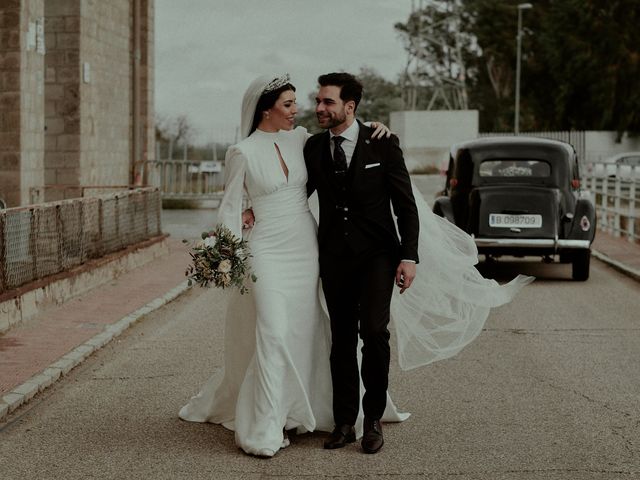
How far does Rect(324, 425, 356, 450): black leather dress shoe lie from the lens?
674cm

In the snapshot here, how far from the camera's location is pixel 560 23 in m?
75.4

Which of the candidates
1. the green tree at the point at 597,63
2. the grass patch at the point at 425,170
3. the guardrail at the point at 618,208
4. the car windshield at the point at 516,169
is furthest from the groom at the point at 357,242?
the green tree at the point at 597,63

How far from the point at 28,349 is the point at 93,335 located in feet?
3.24

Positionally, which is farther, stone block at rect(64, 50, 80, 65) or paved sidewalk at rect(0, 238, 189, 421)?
stone block at rect(64, 50, 80, 65)

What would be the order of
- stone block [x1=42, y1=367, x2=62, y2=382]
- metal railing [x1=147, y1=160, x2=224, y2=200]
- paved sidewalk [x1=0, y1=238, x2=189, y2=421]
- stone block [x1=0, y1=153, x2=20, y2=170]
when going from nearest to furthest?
paved sidewalk [x1=0, y1=238, x2=189, y2=421]
stone block [x1=42, y1=367, x2=62, y2=382]
stone block [x1=0, y1=153, x2=20, y2=170]
metal railing [x1=147, y1=160, x2=224, y2=200]

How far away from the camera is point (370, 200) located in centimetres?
672

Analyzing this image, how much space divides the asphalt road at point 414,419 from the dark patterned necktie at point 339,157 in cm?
152

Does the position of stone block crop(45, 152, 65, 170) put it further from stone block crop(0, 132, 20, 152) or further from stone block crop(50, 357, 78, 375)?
stone block crop(50, 357, 78, 375)

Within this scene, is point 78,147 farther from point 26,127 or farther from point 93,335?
point 93,335

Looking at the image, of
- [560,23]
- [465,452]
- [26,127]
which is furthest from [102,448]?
[560,23]

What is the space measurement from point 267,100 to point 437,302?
1.62 meters

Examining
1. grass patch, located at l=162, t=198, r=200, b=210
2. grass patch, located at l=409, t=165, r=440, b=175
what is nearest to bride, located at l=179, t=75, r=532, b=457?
grass patch, located at l=162, t=198, r=200, b=210

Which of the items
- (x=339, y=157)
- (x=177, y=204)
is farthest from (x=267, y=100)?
(x=177, y=204)

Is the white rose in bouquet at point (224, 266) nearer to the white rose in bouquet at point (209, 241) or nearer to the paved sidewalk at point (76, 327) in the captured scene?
the white rose in bouquet at point (209, 241)
